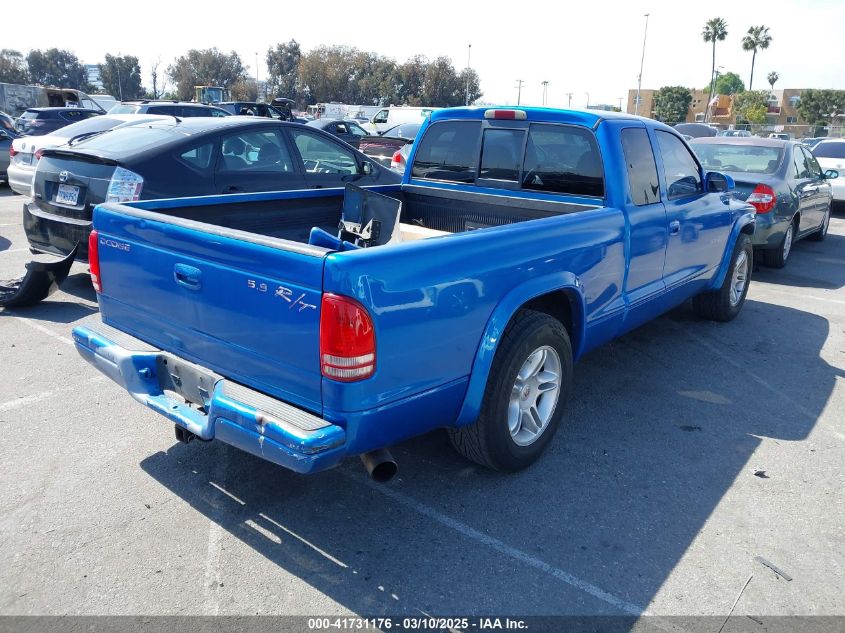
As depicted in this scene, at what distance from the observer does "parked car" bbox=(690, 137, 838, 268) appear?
8.16m

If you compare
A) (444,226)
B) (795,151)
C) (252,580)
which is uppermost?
(795,151)

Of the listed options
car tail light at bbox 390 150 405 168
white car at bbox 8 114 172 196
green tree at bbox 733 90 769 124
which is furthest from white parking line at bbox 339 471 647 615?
green tree at bbox 733 90 769 124

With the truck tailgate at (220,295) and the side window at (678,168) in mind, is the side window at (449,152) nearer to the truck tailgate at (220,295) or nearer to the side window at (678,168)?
the side window at (678,168)

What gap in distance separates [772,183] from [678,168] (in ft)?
13.1

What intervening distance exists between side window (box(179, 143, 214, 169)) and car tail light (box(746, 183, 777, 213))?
6283 millimetres

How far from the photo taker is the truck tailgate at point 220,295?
2580 millimetres

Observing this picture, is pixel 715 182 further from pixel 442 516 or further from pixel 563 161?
pixel 442 516

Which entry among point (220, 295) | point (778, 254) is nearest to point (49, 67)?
point (778, 254)

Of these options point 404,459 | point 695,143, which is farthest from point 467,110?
point 695,143

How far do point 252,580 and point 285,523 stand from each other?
16.0 inches

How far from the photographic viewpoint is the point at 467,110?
501 centimetres

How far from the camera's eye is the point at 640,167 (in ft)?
14.8

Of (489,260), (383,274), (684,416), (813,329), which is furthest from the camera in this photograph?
(813,329)

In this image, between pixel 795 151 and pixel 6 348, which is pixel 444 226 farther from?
pixel 795 151
